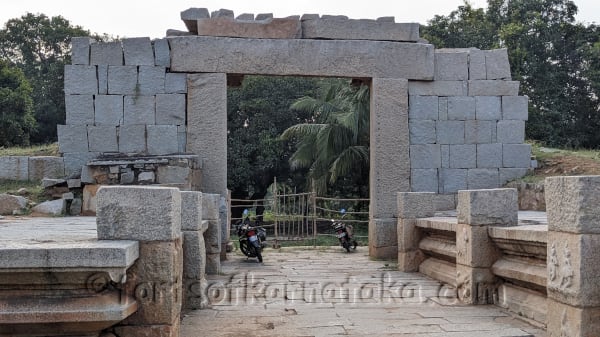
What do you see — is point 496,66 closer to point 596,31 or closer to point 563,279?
point 563,279

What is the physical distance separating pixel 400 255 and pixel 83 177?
17.9 feet

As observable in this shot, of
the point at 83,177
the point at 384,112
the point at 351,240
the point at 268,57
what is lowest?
the point at 351,240

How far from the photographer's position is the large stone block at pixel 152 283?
13.7ft

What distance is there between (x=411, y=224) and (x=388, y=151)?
242 cm

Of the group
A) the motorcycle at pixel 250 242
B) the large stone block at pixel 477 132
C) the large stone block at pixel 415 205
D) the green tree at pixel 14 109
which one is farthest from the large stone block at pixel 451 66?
the green tree at pixel 14 109

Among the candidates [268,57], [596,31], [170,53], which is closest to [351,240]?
[268,57]

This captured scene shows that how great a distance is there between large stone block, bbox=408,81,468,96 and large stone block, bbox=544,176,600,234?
7439mm

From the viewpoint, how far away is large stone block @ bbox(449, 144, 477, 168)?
11.9m

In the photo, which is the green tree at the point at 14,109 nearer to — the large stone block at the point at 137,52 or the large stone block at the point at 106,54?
the large stone block at the point at 106,54

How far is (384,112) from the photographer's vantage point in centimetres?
1163

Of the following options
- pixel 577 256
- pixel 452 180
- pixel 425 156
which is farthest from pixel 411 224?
pixel 577 256

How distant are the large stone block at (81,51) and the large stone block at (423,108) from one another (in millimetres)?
6065

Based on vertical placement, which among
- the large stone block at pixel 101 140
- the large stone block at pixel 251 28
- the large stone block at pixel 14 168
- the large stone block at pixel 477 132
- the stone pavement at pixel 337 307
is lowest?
the stone pavement at pixel 337 307

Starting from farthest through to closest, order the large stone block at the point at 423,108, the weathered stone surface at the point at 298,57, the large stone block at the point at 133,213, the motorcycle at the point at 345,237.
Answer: the motorcycle at the point at 345,237 → the large stone block at the point at 423,108 → the weathered stone surface at the point at 298,57 → the large stone block at the point at 133,213
